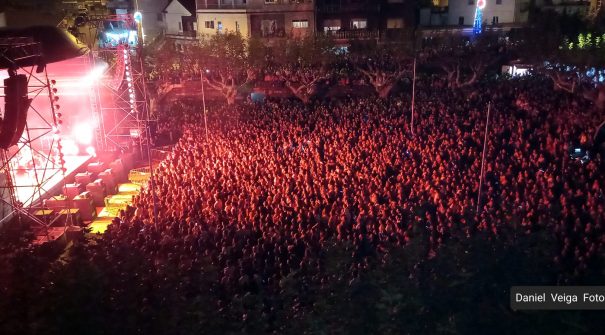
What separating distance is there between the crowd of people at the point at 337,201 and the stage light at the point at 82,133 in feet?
11.4

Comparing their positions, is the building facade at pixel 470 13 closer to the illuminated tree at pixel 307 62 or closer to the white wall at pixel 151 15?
the illuminated tree at pixel 307 62

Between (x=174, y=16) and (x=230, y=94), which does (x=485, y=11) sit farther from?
(x=174, y=16)

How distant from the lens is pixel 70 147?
15.7 meters

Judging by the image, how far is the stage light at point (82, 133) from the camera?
1526 centimetres

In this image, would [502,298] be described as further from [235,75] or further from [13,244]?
[235,75]

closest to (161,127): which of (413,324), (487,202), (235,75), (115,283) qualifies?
(235,75)

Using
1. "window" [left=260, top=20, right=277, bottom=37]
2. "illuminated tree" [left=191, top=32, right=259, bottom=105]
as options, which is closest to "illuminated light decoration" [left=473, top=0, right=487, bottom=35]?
"window" [left=260, top=20, right=277, bottom=37]

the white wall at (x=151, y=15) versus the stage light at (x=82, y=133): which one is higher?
the white wall at (x=151, y=15)

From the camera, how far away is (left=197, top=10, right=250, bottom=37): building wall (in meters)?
27.4

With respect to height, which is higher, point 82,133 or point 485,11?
point 485,11

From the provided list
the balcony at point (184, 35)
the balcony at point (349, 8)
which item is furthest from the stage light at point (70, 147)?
the balcony at point (349, 8)

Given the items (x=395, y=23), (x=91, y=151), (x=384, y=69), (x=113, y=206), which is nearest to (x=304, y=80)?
(x=384, y=69)

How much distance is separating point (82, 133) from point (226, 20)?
1458 centimetres

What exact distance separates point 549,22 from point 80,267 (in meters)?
23.8
